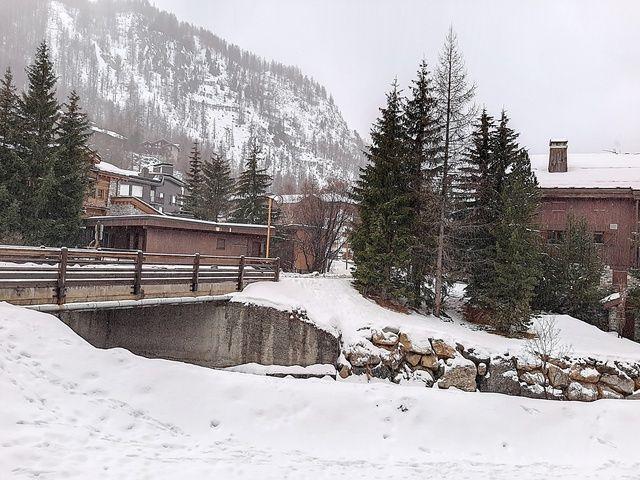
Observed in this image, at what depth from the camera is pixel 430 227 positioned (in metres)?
20.6

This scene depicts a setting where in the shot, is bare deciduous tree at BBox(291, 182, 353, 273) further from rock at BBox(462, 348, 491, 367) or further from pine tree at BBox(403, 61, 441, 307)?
rock at BBox(462, 348, 491, 367)

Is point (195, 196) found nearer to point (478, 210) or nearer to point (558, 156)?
point (478, 210)

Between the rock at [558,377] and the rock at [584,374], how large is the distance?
0.23 metres

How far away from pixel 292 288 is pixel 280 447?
34.8 feet

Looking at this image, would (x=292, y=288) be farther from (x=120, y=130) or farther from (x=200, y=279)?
(x=120, y=130)

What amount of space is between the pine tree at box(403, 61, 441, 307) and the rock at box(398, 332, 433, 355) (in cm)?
397

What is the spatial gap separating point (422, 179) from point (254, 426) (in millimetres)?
15193

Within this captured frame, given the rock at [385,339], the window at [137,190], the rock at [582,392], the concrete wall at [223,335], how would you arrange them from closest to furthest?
the concrete wall at [223,335] → the rock at [582,392] → the rock at [385,339] → the window at [137,190]

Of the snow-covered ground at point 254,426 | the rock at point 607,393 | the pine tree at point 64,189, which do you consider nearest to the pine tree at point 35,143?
the pine tree at point 64,189

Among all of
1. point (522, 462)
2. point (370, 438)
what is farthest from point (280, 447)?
point (522, 462)

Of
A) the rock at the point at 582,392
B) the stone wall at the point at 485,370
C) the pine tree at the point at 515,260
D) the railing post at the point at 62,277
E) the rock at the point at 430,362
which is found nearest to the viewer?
the railing post at the point at 62,277

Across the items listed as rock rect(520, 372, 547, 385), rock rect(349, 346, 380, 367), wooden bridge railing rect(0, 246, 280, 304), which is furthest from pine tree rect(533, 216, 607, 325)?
wooden bridge railing rect(0, 246, 280, 304)

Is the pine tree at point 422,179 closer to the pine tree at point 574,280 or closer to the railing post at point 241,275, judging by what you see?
the pine tree at point 574,280

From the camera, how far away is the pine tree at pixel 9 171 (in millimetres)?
21969
